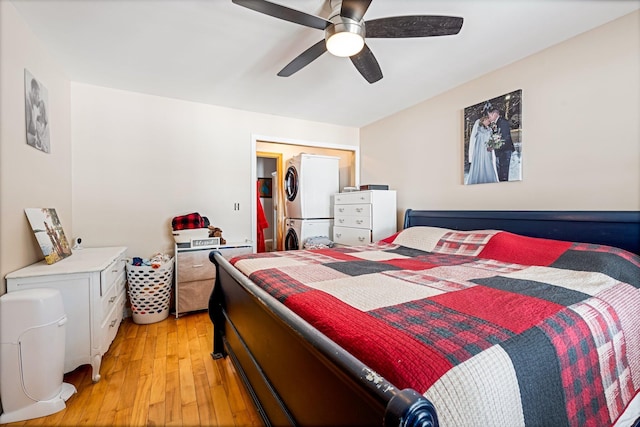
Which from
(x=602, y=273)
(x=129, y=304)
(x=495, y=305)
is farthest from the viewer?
(x=129, y=304)

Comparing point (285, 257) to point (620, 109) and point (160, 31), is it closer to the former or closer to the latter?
point (160, 31)

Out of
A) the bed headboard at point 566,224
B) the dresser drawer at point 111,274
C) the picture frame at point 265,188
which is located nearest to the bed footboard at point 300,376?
the dresser drawer at point 111,274

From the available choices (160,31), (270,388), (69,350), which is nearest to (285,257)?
(270,388)

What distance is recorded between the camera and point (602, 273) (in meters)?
1.52

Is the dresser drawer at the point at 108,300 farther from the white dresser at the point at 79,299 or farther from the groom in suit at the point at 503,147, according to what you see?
the groom in suit at the point at 503,147

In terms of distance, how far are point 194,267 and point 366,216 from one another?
200cm

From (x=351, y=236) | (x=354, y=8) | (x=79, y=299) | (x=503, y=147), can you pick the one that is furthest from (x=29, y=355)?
(x=503, y=147)

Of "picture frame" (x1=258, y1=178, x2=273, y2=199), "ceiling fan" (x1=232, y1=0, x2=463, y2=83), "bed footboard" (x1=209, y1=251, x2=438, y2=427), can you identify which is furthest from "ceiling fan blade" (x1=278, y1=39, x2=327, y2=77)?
"picture frame" (x1=258, y1=178, x2=273, y2=199)

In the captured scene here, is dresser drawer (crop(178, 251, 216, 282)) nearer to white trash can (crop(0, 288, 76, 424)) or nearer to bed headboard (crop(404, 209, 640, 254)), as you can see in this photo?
white trash can (crop(0, 288, 76, 424))

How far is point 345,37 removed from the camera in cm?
167

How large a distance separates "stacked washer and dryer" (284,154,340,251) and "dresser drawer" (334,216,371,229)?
0.34 m

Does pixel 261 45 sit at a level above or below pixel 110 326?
above

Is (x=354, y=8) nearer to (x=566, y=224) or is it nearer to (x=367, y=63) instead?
(x=367, y=63)

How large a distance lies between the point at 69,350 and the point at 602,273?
317 centimetres
